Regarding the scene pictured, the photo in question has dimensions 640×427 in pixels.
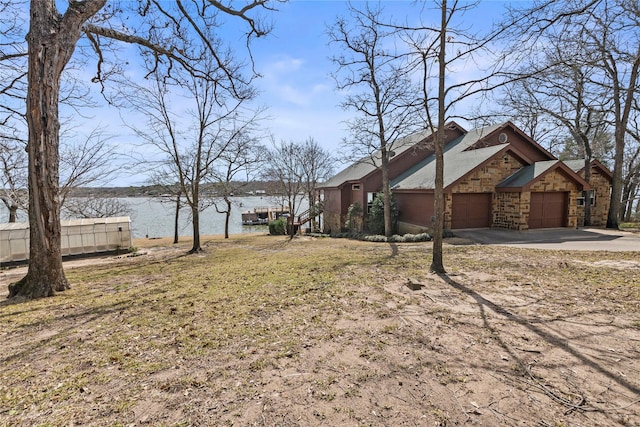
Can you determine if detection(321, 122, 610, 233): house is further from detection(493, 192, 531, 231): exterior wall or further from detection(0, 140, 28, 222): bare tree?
detection(0, 140, 28, 222): bare tree

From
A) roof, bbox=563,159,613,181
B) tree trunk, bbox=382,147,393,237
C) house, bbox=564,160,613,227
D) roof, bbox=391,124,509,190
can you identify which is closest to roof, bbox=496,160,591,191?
roof, bbox=391,124,509,190

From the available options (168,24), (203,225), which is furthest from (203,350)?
(203,225)

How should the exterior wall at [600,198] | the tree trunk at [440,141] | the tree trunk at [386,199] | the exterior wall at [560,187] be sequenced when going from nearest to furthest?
1. the tree trunk at [440,141]
2. the exterior wall at [560,187]
3. the tree trunk at [386,199]
4. the exterior wall at [600,198]

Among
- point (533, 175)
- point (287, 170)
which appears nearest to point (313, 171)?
point (287, 170)

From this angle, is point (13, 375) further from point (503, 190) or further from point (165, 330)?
point (503, 190)

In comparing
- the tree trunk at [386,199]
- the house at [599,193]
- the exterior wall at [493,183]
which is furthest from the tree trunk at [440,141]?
the house at [599,193]

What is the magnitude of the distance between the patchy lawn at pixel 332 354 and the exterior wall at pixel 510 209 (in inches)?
423

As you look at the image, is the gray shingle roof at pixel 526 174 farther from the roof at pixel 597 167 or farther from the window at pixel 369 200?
the window at pixel 369 200

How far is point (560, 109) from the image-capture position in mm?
19656

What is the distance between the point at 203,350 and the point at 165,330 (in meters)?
0.97

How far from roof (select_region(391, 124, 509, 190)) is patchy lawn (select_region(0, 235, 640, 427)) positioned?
11372mm

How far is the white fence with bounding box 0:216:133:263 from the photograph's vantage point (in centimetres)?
1309

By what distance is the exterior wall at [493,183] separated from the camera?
54.4 ft

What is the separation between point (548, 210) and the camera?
16.9m
